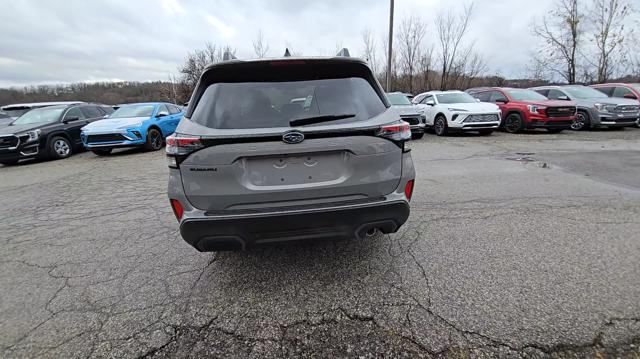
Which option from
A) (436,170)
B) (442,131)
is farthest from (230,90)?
(442,131)

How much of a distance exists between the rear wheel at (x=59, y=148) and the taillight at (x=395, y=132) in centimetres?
1167

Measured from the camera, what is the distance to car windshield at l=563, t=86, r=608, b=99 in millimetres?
13006

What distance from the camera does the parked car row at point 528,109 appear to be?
1097 cm

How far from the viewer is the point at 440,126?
11.8m

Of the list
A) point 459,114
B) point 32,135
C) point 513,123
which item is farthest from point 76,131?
point 513,123

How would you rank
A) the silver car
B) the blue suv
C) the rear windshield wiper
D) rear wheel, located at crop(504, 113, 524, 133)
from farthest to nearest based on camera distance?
the silver car → rear wheel, located at crop(504, 113, 524, 133) → the blue suv → the rear windshield wiper

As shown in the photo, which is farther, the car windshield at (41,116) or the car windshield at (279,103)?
the car windshield at (41,116)

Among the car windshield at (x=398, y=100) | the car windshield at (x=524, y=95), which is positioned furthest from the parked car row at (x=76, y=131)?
the car windshield at (x=524, y=95)

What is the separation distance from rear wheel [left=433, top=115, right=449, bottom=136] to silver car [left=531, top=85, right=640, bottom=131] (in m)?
5.19

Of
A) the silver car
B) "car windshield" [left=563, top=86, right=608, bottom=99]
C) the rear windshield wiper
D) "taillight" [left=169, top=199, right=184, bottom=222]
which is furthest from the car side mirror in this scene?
"car windshield" [left=563, top=86, right=608, bottom=99]

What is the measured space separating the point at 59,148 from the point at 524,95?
17.7 m

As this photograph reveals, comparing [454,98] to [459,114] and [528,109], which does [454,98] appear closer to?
[459,114]

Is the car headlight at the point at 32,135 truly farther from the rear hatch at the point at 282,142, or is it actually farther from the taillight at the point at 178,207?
the taillight at the point at 178,207

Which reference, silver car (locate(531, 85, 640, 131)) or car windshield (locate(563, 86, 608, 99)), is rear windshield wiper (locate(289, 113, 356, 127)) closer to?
silver car (locate(531, 85, 640, 131))
